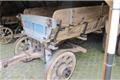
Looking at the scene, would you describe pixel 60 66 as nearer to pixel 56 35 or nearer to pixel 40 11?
pixel 56 35

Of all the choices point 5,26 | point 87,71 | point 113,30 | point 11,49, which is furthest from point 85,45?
point 113,30

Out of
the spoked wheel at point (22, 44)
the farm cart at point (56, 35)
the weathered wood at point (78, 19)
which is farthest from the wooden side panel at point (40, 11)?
the weathered wood at point (78, 19)

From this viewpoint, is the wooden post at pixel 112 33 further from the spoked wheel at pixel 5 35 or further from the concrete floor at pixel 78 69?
the spoked wheel at pixel 5 35

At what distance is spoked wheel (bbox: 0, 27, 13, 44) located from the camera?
5553 millimetres

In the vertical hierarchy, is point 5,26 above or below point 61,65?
above

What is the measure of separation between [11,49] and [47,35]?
207 centimetres

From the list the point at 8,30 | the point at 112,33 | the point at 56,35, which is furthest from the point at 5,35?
the point at 112,33

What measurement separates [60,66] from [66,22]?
740 mm

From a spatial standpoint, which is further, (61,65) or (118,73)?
(118,73)

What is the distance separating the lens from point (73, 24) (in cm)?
375

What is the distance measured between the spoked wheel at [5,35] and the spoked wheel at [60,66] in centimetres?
239

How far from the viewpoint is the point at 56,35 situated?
11.7 ft

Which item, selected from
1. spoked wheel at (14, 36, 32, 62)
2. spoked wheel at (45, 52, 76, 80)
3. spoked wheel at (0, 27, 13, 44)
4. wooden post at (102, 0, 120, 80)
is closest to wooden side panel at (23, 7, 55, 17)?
spoked wheel at (14, 36, 32, 62)

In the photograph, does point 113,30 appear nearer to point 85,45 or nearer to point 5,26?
point 85,45
